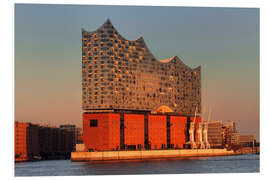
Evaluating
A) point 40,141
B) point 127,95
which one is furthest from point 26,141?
point 127,95

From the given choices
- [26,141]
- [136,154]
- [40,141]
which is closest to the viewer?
[136,154]

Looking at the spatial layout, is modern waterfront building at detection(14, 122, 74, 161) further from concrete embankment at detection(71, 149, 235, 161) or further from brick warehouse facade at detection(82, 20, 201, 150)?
brick warehouse facade at detection(82, 20, 201, 150)

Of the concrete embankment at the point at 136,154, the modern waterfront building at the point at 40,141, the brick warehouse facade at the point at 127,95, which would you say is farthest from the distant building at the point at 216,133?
the brick warehouse facade at the point at 127,95

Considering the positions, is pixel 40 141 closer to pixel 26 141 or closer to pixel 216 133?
pixel 26 141

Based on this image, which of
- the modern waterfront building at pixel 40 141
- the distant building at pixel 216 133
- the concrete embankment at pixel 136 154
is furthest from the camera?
the distant building at pixel 216 133

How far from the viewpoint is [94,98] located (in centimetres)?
10206

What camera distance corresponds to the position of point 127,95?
347 ft

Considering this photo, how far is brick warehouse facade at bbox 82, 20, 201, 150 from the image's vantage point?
101m

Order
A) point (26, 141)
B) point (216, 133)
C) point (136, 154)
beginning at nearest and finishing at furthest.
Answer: point (136, 154) → point (26, 141) → point (216, 133)

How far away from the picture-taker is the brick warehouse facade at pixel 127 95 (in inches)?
3989

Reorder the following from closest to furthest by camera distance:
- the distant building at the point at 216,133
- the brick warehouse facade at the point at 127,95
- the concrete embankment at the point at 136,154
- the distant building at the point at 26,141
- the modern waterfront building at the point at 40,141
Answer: the concrete embankment at the point at 136,154 < the brick warehouse facade at the point at 127,95 < the distant building at the point at 26,141 < the modern waterfront building at the point at 40,141 < the distant building at the point at 216,133

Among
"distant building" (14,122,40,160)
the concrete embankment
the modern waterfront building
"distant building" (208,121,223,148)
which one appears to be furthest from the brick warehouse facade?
"distant building" (208,121,223,148)

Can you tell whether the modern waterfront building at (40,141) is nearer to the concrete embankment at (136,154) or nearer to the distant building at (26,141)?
the distant building at (26,141)
